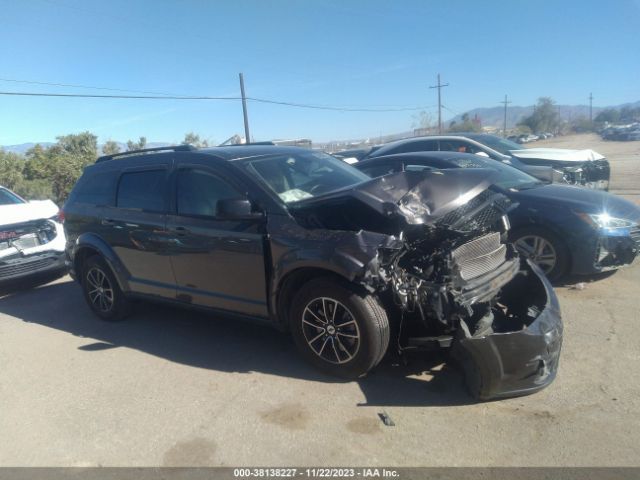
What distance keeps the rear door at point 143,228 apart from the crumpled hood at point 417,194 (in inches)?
65.9

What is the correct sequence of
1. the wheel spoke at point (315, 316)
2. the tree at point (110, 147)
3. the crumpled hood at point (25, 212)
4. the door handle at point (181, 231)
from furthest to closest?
the tree at point (110, 147) < the crumpled hood at point (25, 212) < the door handle at point (181, 231) < the wheel spoke at point (315, 316)

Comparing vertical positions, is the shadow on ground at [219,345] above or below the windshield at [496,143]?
below

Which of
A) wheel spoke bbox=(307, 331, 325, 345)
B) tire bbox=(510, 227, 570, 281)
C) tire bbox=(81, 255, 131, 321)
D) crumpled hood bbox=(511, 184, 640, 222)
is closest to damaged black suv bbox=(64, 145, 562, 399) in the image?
wheel spoke bbox=(307, 331, 325, 345)

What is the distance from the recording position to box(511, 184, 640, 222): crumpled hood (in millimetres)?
5211

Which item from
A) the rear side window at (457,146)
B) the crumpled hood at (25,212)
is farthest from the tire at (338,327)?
the rear side window at (457,146)

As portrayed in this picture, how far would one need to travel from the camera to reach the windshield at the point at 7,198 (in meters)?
8.11

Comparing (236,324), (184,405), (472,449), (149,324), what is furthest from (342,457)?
(149,324)

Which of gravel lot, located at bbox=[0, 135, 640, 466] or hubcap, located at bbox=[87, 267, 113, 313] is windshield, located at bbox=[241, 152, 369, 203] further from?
hubcap, located at bbox=[87, 267, 113, 313]

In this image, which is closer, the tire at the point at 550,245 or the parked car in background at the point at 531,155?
the tire at the point at 550,245

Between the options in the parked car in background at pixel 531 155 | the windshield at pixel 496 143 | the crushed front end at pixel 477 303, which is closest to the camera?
the crushed front end at pixel 477 303

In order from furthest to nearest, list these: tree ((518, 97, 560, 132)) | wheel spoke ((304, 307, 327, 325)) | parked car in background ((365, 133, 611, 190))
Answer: tree ((518, 97, 560, 132)), parked car in background ((365, 133, 611, 190)), wheel spoke ((304, 307, 327, 325))

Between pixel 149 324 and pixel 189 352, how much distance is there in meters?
1.11

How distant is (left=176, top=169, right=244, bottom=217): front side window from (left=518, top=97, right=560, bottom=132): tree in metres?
103

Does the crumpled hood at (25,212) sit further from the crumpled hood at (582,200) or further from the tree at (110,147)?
the tree at (110,147)
